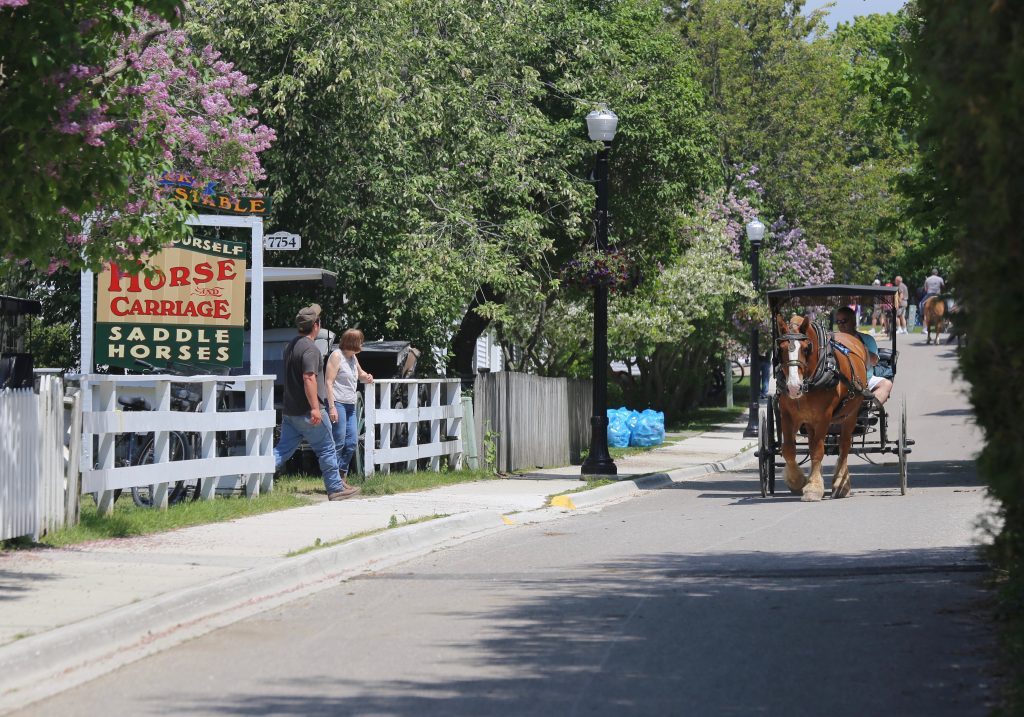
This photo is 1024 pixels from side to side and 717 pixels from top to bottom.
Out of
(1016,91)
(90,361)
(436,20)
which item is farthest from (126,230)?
(436,20)

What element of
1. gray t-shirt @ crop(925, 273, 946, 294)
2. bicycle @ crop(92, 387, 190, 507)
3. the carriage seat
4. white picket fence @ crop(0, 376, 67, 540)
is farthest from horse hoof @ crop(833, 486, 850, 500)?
gray t-shirt @ crop(925, 273, 946, 294)

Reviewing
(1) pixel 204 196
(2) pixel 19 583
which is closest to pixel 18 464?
(2) pixel 19 583

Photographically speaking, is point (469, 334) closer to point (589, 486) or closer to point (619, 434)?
point (619, 434)

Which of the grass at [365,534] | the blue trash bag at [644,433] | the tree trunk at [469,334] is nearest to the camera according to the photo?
the grass at [365,534]

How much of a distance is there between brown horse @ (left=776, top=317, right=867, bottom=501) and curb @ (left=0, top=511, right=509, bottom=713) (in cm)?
640

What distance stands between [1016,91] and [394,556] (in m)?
8.51

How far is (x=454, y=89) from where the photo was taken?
87.1 feet

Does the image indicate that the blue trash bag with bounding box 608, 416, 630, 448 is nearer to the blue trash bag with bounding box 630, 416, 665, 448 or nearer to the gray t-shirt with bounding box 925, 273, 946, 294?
the blue trash bag with bounding box 630, 416, 665, 448

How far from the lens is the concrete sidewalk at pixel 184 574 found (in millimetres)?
8164

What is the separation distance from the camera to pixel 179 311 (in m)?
18.0

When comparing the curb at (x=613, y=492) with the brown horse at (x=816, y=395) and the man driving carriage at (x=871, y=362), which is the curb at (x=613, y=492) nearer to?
the brown horse at (x=816, y=395)

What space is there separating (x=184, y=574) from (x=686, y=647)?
13.1ft

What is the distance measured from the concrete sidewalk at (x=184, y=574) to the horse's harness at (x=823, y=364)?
3178 millimetres

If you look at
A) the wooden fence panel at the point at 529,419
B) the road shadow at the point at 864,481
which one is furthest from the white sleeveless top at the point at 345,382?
the wooden fence panel at the point at 529,419
